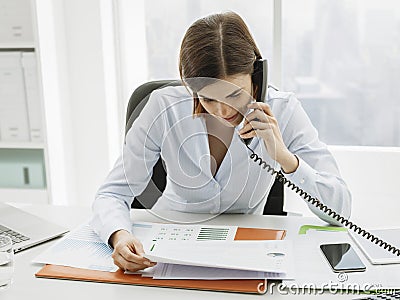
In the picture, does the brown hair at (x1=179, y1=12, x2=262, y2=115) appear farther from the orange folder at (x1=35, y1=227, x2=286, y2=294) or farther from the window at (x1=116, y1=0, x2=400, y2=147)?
the window at (x1=116, y1=0, x2=400, y2=147)

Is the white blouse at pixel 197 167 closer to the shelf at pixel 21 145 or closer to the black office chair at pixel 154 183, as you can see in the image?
the black office chair at pixel 154 183

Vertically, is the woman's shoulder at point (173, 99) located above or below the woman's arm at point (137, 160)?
above

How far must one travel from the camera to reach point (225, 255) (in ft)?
3.80

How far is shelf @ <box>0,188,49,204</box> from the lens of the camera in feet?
8.79

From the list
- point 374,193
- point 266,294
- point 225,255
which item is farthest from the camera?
point 374,193

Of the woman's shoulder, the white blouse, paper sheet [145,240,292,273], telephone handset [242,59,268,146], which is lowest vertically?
paper sheet [145,240,292,273]

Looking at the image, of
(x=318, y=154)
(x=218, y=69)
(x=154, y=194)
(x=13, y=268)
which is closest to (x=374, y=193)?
(x=318, y=154)

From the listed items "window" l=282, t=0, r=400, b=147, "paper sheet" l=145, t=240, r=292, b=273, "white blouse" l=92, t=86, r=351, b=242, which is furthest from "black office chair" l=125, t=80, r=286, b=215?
"window" l=282, t=0, r=400, b=147

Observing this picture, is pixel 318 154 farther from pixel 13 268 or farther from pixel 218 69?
pixel 13 268

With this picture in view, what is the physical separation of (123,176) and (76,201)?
151 centimetres

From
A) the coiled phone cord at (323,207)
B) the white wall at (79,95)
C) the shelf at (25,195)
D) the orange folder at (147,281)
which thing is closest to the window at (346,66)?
the white wall at (79,95)

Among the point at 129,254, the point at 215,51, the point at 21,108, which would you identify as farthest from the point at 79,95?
the point at 129,254

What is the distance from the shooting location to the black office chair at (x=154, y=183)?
4.86ft

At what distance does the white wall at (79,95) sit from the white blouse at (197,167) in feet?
4.09
